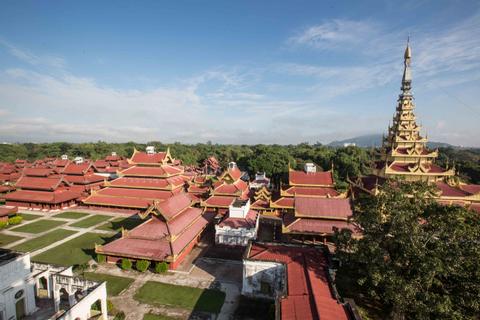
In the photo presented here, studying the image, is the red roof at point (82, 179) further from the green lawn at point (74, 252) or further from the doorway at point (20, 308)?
the doorway at point (20, 308)

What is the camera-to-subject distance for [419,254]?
11.9 metres

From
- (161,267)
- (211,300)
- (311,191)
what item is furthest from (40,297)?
(311,191)

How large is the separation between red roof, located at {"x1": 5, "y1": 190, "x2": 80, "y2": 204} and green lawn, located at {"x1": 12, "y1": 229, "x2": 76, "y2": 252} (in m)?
9.52

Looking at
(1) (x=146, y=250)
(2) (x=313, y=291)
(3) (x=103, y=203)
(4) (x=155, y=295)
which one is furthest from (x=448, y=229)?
(3) (x=103, y=203)

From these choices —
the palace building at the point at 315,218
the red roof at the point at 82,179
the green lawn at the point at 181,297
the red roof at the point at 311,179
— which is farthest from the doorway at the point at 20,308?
the red roof at the point at 82,179

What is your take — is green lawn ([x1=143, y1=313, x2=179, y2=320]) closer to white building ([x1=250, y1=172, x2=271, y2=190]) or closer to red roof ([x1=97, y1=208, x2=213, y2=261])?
red roof ([x1=97, y1=208, x2=213, y2=261])

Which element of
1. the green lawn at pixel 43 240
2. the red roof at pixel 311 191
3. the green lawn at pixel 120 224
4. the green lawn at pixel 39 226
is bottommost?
the green lawn at pixel 43 240

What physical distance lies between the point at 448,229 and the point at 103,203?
35.1m

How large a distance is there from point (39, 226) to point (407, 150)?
44.5 m

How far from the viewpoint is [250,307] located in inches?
629

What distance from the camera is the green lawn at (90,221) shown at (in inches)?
1216

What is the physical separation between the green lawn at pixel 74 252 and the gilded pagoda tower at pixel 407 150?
31.1 m

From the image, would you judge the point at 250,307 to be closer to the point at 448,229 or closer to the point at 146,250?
the point at 146,250

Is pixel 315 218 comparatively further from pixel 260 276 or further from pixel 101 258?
pixel 101 258
